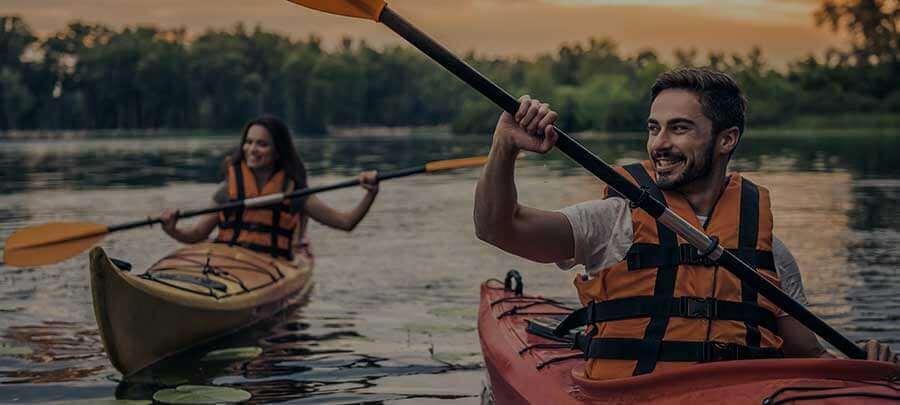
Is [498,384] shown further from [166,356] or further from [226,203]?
[226,203]

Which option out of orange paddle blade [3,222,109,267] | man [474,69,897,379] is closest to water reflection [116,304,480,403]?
orange paddle blade [3,222,109,267]

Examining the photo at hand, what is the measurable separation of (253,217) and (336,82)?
319 feet

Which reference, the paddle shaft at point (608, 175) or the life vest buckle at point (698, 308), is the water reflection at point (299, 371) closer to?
the life vest buckle at point (698, 308)

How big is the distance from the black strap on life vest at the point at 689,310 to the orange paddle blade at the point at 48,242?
5.19 metres

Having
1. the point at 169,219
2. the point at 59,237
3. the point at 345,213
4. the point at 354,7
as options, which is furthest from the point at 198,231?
the point at 354,7

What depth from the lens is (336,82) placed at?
10438 centimetres

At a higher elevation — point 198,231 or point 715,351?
point 715,351

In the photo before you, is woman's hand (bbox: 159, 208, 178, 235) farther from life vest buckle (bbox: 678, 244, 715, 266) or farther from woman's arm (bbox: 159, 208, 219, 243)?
life vest buckle (bbox: 678, 244, 715, 266)

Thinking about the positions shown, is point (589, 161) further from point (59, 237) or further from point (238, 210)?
point (59, 237)

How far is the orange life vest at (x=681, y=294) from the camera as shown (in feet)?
11.3

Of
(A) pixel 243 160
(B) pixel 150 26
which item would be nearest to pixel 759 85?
(B) pixel 150 26

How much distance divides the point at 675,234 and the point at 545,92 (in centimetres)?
9712

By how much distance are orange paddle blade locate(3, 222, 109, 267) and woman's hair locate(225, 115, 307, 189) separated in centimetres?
117

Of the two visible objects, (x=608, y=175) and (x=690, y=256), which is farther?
(x=690, y=256)
